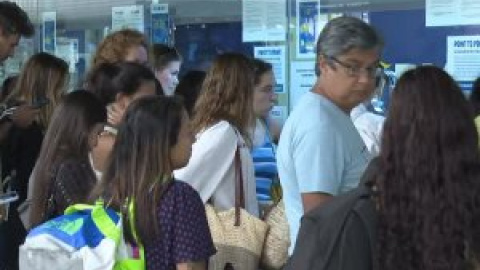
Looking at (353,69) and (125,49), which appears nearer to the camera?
(353,69)

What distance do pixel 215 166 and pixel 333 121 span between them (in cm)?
107

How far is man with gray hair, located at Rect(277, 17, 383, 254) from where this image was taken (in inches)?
119

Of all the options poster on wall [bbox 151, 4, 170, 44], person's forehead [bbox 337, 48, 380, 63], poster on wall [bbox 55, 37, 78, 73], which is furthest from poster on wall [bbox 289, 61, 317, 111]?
person's forehead [bbox 337, 48, 380, 63]

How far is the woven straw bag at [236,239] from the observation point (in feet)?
12.9

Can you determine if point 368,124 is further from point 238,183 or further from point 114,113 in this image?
point 114,113

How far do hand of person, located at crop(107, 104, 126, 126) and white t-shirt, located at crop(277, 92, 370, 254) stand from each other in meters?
1.52

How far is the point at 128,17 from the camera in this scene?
7.06 m

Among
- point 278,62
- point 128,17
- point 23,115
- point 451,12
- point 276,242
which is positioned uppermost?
point 128,17

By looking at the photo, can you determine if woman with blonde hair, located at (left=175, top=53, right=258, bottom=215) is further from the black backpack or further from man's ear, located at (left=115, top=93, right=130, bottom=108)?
the black backpack

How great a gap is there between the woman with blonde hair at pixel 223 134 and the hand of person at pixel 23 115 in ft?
4.50

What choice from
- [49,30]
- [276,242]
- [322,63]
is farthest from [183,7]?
[322,63]

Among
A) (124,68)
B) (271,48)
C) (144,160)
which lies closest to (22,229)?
(124,68)

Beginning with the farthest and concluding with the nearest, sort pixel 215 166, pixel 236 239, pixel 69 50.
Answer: pixel 69 50 < pixel 215 166 < pixel 236 239

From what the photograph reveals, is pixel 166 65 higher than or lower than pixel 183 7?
lower
